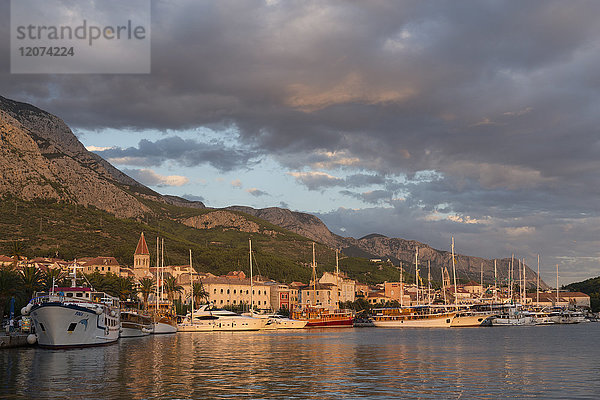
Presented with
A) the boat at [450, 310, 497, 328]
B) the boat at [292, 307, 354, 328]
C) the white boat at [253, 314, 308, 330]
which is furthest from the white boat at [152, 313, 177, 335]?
the boat at [450, 310, 497, 328]

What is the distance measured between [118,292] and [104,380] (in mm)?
113957

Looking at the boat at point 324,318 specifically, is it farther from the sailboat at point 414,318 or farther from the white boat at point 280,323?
the sailboat at point 414,318

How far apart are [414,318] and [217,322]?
214ft

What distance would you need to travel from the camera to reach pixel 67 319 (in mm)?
67312

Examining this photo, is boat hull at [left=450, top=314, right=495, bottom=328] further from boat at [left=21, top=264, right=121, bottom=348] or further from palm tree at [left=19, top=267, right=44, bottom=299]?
boat at [left=21, top=264, right=121, bottom=348]

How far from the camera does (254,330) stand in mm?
138375

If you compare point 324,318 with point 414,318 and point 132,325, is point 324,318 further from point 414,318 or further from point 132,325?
point 132,325

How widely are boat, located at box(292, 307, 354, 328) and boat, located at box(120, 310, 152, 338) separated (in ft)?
186

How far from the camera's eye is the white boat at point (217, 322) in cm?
13262

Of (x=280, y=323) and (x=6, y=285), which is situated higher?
(x=6, y=285)

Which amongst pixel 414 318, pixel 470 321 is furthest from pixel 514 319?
pixel 414 318

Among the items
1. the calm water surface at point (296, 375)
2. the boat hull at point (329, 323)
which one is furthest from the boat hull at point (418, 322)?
the calm water surface at point (296, 375)

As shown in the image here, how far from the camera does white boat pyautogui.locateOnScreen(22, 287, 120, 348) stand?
65.9 meters

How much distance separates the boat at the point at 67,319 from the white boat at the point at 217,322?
187 feet
